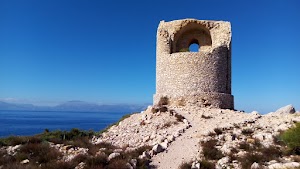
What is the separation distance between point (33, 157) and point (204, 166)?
5845mm

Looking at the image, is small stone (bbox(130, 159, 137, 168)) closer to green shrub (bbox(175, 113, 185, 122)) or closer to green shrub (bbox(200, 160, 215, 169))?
green shrub (bbox(200, 160, 215, 169))

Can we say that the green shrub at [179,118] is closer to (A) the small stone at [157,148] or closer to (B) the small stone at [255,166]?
(A) the small stone at [157,148]

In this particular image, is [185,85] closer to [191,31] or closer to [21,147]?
[191,31]

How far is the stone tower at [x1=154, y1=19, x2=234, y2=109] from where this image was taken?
18.2m

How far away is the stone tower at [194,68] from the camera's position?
18.2 m

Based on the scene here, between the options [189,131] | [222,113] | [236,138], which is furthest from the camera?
[222,113]

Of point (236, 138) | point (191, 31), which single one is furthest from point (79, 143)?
point (191, 31)

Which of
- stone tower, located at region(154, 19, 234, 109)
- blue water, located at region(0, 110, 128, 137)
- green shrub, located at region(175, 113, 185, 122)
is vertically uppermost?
stone tower, located at region(154, 19, 234, 109)

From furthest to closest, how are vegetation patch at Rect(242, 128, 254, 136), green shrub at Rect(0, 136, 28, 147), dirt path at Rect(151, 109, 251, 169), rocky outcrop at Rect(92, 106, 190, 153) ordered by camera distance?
1. vegetation patch at Rect(242, 128, 254, 136)
2. rocky outcrop at Rect(92, 106, 190, 153)
3. green shrub at Rect(0, 136, 28, 147)
4. dirt path at Rect(151, 109, 251, 169)

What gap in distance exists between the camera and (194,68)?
60.1 feet

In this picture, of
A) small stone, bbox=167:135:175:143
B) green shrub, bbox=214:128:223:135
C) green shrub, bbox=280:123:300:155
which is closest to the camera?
green shrub, bbox=280:123:300:155

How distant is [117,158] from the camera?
8.52 metres

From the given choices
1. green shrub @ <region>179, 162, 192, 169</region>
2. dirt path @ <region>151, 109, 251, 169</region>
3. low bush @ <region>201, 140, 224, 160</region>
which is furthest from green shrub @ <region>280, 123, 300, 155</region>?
green shrub @ <region>179, 162, 192, 169</region>

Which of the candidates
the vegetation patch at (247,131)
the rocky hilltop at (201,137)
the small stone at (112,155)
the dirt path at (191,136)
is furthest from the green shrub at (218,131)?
the small stone at (112,155)
